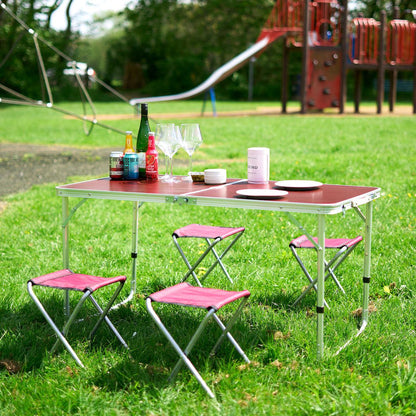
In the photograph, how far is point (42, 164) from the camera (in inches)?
392

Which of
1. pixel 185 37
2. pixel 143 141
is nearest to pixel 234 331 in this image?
pixel 143 141

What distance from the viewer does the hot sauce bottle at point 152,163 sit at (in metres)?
3.65

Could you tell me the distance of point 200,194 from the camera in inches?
125

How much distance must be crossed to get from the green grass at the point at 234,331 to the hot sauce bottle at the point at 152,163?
32.1 inches

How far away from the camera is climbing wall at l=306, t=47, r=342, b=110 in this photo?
61.4 ft

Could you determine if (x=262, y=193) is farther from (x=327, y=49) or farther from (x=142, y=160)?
(x=327, y=49)

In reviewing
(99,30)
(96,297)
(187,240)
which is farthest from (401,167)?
A: (99,30)

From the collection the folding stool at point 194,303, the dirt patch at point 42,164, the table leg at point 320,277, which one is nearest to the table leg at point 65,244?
the folding stool at point 194,303

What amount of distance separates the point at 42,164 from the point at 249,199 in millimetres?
7506

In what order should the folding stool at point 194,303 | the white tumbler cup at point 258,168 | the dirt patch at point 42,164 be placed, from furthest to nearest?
the dirt patch at point 42,164
the white tumbler cup at point 258,168
the folding stool at point 194,303

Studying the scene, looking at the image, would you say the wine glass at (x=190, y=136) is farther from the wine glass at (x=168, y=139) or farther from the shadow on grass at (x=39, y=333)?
the shadow on grass at (x=39, y=333)

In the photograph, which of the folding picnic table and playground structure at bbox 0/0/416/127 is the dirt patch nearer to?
the folding picnic table

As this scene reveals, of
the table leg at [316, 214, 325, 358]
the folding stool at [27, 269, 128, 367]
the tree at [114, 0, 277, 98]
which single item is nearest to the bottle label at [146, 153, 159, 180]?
the folding stool at [27, 269, 128, 367]

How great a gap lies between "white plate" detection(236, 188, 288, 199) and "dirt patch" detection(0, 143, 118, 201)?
509 cm
